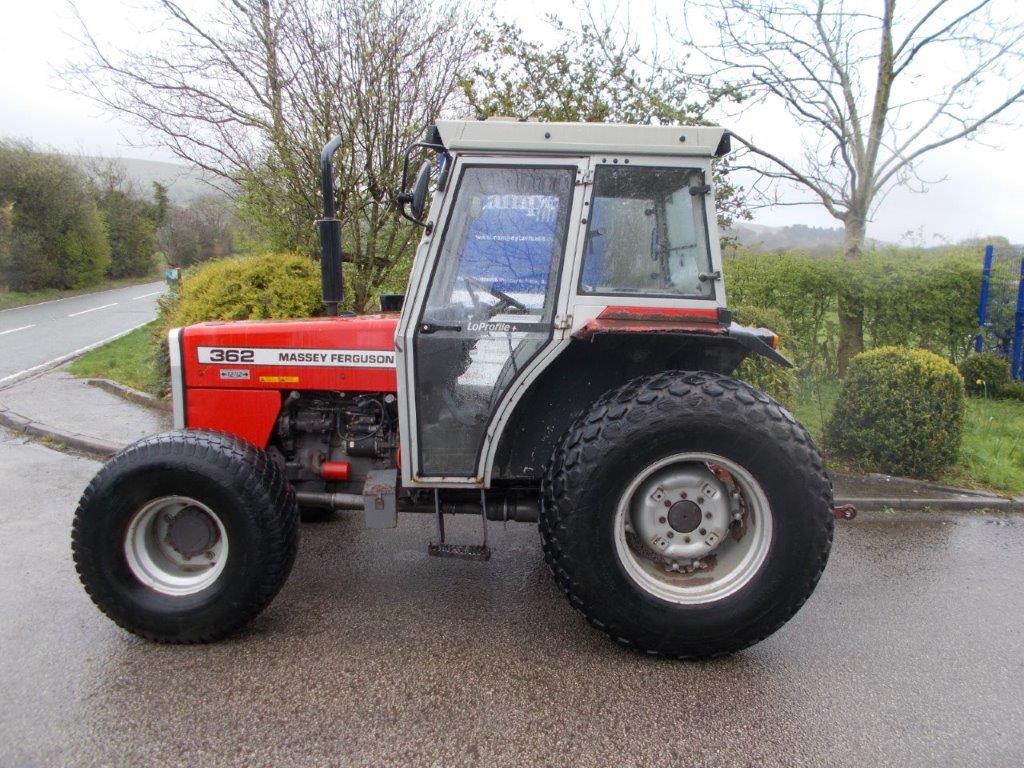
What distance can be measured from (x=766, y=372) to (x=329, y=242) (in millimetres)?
4143

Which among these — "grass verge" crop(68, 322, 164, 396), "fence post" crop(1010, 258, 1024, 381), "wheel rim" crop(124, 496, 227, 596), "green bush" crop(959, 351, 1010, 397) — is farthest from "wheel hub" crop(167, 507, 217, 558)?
"fence post" crop(1010, 258, 1024, 381)

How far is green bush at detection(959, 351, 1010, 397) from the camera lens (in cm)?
832

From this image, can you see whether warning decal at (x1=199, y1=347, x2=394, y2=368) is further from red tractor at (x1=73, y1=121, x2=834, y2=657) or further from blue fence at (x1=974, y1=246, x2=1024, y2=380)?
blue fence at (x1=974, y1=246, x2=1024, y2=380)

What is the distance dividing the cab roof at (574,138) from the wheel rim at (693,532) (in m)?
1.34

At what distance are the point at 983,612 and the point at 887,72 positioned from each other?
21.0ft

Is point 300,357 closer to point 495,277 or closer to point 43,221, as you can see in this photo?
point 495,277

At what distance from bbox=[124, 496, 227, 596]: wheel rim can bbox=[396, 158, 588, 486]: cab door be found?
1036 mm

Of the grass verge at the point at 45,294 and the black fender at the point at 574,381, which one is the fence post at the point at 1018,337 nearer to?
the black fender at the point at 574,381

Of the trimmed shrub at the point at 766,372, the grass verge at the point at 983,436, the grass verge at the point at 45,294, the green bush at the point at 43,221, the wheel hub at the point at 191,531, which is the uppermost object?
the green bush at the point at 43,221

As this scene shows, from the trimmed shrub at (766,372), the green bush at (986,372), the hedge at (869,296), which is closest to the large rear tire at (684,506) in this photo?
the trimmed shrub at (766,372)

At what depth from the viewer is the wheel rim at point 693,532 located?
3.02 metres

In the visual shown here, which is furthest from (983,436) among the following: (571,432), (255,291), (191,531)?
(255,291)

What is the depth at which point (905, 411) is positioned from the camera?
5559 mm

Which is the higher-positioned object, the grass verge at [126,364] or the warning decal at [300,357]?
the warning decal at [300,357]
